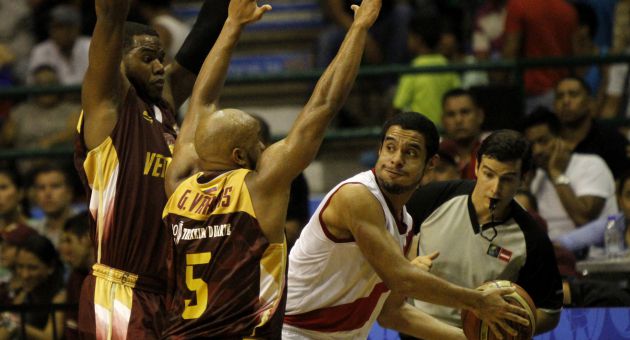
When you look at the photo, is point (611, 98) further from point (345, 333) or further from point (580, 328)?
point (345, 333)

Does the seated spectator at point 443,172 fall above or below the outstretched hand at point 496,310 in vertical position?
above

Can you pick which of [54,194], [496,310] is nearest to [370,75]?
Result: [54,194]

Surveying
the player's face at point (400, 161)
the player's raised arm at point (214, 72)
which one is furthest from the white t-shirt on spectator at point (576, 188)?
the player's raised arm at point (214, 72)

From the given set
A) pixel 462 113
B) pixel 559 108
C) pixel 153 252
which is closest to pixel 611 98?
pixel 559 108

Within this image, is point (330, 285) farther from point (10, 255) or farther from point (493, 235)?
point (10, 255)

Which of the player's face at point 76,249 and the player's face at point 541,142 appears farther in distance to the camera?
the player's face at point 541,142

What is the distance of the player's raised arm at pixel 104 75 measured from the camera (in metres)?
5.92

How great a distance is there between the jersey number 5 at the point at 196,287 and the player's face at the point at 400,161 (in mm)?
1194

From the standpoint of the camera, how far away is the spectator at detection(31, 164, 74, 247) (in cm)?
1019

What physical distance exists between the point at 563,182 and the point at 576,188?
0.37 feet

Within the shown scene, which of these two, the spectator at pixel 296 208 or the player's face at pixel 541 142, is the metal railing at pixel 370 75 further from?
the spectator at pixel 296 208

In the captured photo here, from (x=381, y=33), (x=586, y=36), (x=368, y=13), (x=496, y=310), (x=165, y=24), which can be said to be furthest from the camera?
(x=381, y=33)

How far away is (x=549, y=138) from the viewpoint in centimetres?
953

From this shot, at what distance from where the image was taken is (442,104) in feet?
33.0
